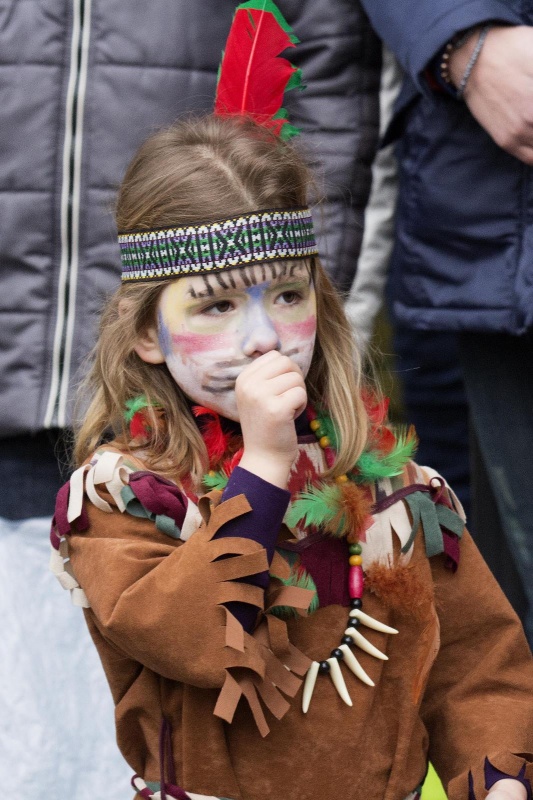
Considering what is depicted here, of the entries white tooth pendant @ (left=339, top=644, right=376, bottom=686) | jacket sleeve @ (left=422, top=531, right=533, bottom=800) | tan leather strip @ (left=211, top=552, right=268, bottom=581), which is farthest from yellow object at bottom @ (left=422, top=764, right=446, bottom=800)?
tan leather strip @ (left=211, top=552, right=268, bottom=581)

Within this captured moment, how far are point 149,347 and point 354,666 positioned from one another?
62 centimetres

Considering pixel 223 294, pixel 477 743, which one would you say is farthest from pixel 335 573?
pixel 223 294

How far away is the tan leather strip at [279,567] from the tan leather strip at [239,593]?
0.07 metres

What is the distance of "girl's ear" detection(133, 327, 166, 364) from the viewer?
1.86 m

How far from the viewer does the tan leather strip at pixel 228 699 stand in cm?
159

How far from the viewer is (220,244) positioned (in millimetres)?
1731

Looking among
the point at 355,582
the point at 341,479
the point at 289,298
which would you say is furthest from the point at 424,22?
the point at 355,582

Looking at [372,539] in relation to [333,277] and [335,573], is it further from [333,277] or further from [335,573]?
[333,277]

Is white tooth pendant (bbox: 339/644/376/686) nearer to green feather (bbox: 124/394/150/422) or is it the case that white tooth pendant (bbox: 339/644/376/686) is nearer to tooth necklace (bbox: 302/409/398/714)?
tooth necklace (bbox: 302/409/398/714)

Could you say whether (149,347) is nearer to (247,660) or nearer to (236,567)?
(236,567)

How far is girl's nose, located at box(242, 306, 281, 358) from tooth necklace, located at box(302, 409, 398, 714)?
1.15ft

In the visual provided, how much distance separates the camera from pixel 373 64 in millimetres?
2566

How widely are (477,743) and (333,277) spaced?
3.70 ft

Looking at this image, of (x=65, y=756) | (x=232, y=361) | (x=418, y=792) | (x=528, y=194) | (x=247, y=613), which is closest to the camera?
(x=247, y=613)
